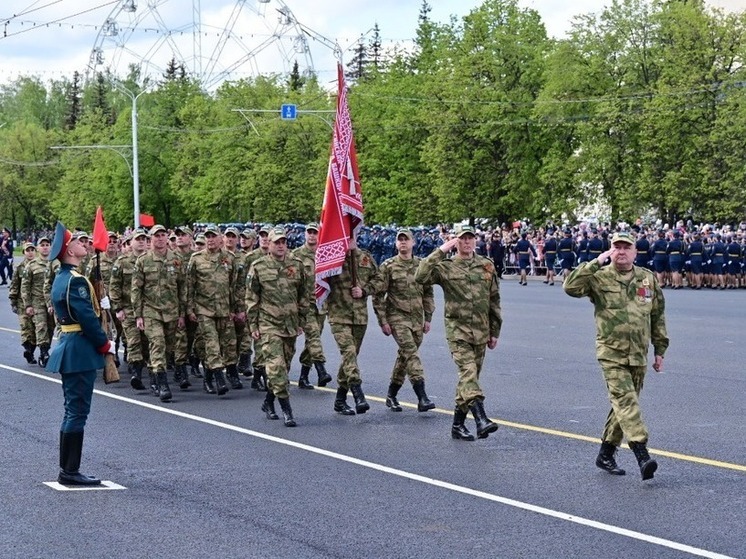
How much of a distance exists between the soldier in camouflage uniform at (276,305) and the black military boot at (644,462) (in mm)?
4103

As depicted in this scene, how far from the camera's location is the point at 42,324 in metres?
18.6

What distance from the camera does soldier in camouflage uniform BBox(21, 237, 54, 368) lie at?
729 inches

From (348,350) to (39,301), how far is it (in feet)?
24.7

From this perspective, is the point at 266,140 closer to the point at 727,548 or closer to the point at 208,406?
the point at 208,406

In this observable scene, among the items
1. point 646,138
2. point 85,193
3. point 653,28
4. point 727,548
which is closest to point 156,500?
point 727,548

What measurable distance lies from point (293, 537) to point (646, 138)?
1807 inches

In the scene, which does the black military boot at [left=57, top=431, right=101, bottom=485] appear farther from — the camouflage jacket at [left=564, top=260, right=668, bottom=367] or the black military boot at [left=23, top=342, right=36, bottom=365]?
the black military boot at [left=23, top=342, right=36, bottom=365]

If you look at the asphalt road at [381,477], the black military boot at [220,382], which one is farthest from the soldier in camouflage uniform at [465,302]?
the black military boot at [220,382]

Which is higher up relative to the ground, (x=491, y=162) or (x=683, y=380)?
(x=491, y=162)

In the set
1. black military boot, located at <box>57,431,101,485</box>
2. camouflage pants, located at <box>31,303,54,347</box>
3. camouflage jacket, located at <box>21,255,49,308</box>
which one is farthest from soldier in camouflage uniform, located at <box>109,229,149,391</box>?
black military boot, located at <box>57,431,101,485</box>

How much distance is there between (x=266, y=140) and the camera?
75.6 metres

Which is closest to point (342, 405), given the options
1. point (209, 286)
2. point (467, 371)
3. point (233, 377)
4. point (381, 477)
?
point (467, 371)

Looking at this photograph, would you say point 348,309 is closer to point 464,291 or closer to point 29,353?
point 464,291

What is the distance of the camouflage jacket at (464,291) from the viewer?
1118 centimetres
